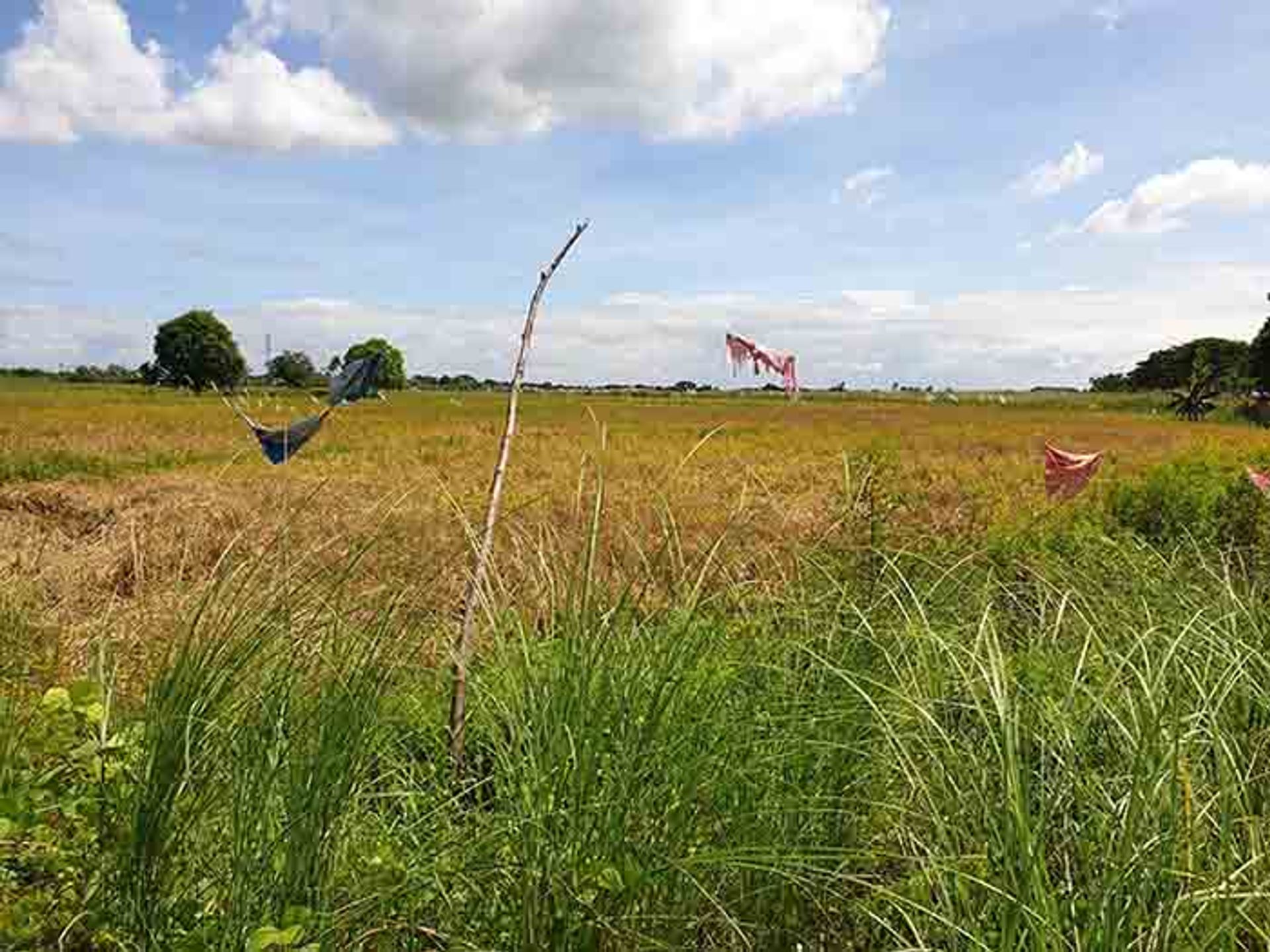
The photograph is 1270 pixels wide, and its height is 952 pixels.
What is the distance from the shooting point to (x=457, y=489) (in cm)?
1241

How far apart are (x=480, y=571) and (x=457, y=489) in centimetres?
1092

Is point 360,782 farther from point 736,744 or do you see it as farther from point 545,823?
point 736,744

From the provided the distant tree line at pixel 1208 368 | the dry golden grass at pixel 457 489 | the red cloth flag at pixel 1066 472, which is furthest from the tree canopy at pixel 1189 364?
the red cloth flag at pixel 1066 472

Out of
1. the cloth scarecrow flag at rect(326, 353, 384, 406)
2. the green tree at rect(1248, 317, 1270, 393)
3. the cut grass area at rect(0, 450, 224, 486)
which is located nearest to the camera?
the cloth scarecrow flag at rect(326, 353, 384, 406)

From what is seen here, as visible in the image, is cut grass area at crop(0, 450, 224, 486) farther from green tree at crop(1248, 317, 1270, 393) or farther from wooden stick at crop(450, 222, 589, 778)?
green tree at crop(1248, 317, 1270, 393)

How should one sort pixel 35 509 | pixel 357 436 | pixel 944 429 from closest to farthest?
1. pixel 35 509
2. pixel 357 436
3. pixel 944 429

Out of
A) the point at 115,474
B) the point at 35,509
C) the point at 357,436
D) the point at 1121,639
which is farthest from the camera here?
the point at 357,436

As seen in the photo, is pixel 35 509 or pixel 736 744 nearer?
pixel 736 744

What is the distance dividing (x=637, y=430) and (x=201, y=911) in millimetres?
25896

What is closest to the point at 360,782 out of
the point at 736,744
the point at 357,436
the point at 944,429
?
the point at 736,744

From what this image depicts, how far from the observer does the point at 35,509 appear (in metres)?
10.2

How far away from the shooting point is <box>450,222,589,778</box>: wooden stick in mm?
1769

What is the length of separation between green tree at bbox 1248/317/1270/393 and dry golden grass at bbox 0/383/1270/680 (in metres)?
16.2

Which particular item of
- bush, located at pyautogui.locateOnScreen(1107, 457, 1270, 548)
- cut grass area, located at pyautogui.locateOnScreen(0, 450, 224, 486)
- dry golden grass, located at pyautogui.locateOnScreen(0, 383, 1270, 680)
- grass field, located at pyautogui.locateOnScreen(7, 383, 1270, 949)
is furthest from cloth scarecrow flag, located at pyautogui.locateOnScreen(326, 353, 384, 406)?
cut grass area, located at pyautogui.locateOnScreen(0, 450, 224, 486)
